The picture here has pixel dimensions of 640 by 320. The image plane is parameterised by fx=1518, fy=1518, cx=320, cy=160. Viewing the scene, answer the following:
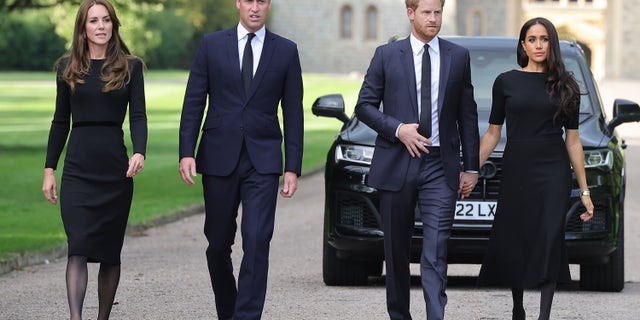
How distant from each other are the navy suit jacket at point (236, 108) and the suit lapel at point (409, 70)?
1.81 feet

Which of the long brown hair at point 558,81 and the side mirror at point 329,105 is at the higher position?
the long brown hair at point 558,81

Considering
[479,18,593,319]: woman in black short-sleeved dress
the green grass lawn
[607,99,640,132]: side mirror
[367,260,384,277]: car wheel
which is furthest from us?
the green grass lawn

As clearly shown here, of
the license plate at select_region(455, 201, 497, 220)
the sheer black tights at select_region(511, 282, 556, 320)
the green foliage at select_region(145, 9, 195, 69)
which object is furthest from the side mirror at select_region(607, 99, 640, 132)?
the green foliage at select_region(145, 9, 195, 69)

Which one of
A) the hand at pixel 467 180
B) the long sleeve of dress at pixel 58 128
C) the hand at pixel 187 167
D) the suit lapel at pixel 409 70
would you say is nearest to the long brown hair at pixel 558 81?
the hand at pixel 467 180

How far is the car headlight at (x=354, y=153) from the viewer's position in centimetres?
962

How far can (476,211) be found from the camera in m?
9.56

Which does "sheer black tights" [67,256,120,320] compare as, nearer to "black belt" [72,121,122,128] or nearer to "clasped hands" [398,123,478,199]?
"black belt" [72,121,122,128]

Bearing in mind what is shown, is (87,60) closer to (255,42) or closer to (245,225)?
(255,42)

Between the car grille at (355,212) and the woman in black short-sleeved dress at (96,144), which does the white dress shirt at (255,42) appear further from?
the car grille at (355,212)

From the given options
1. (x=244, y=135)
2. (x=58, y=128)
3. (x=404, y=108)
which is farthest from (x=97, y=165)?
(x=404, y=108)

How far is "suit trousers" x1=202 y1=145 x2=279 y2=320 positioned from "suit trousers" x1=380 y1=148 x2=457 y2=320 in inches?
23.8

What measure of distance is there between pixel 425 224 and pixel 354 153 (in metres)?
2.35

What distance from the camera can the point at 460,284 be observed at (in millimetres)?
10484

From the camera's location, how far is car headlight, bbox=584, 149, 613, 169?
9594 mm
